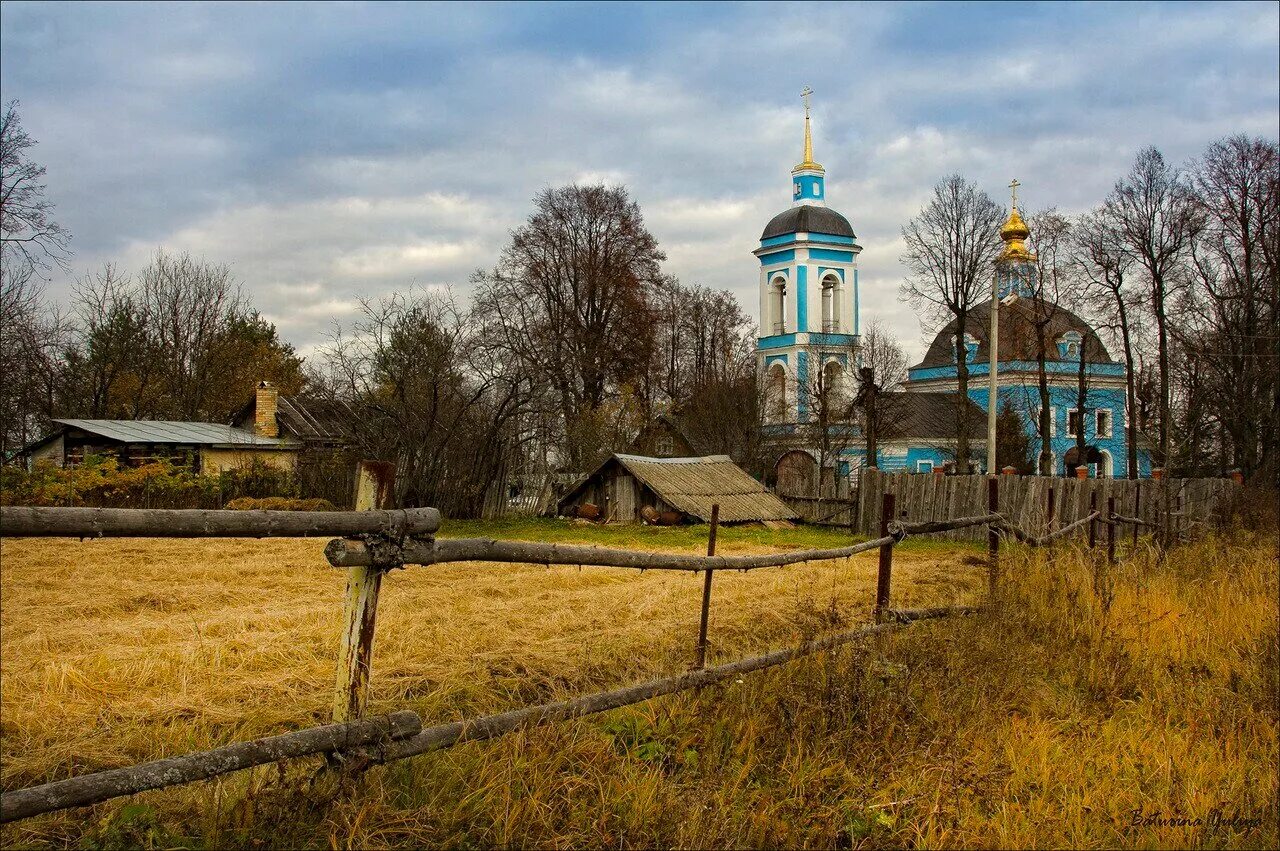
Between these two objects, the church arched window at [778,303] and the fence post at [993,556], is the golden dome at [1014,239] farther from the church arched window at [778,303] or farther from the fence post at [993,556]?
the church arched window at [778,303]

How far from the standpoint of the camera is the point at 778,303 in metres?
52.8

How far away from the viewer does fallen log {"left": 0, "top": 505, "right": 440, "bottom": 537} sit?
2854 mm

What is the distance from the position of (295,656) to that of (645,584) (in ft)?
16.6

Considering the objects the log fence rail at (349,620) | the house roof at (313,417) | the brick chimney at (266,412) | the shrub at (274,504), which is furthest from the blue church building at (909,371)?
the log fence rail at (349,620)

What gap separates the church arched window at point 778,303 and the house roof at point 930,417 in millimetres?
7536

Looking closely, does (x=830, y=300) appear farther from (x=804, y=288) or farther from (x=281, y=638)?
(x=281, y=638)

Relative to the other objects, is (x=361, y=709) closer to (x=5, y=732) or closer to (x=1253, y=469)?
(x=5, y=732)

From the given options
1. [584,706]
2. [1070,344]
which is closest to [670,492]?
[584,706]

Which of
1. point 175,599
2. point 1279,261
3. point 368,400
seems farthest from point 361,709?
point 1279,261

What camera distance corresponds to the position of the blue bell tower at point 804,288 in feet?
165

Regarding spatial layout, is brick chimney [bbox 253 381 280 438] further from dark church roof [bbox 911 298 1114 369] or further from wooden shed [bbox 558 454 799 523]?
dark church roof [bbox 911 298 1114 369]

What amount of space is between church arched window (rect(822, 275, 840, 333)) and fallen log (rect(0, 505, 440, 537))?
48.8 m

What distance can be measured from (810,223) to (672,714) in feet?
158

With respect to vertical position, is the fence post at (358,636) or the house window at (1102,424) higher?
the house window at (1102,424)
